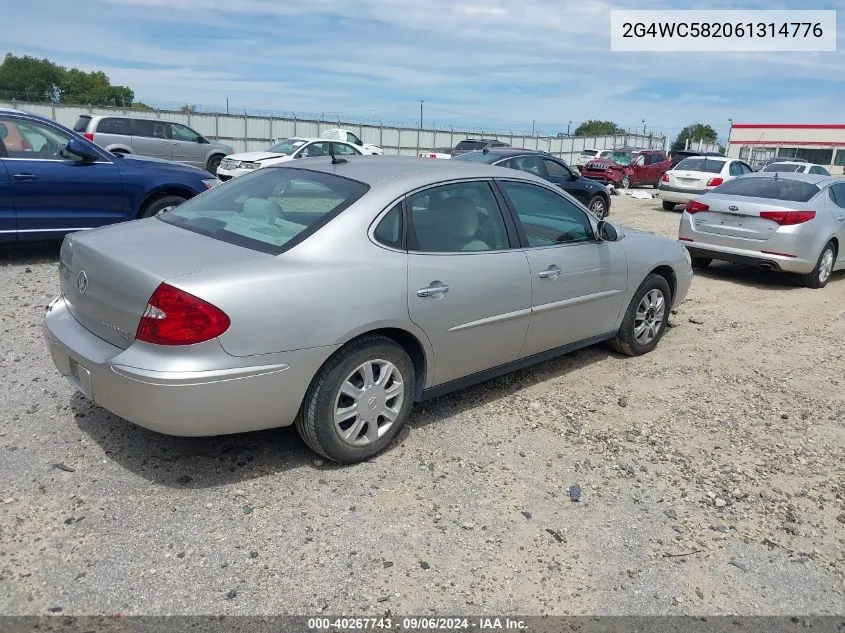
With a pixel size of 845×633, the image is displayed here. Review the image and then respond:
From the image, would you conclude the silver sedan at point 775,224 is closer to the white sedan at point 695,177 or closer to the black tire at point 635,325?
the black tire at point 635,325

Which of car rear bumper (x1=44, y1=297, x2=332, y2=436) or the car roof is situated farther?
the car roof

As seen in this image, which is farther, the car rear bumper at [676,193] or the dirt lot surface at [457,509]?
the car rear bumper at [676,193]

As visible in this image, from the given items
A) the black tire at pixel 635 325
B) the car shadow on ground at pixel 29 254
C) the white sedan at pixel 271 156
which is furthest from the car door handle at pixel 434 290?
the white sedan at pixel 271 156

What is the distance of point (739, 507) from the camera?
358 centimetres

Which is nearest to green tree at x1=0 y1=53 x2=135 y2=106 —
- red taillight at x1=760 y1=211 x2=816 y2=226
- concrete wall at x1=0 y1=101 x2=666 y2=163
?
concrete wall at x1=0 y1=101 x2=666 y2=163

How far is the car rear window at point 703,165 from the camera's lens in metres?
17.6

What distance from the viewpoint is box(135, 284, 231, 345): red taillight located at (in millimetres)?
3057

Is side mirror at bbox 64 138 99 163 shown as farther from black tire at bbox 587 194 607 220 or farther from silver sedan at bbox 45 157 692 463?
black tire at bbox 587 194 607 220

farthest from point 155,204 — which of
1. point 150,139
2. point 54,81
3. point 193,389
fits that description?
point 54,81

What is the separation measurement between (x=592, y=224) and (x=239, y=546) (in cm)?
331

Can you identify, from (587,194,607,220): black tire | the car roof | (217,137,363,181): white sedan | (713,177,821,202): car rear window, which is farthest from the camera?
(217,137,363,181): white sedan

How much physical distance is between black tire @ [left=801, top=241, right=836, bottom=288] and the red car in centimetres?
1645

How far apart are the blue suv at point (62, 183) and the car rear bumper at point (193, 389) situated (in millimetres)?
4674

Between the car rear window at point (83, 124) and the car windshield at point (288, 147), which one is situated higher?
the car rear window at point (83, 124)
